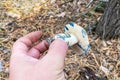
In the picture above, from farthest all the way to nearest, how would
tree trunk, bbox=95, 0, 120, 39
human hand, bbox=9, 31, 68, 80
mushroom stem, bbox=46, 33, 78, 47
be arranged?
tree trunk, bbox=95, 0, 120, 39 < mushroom stem, bbox=46, 33, 78, 47 < human hand, bbox=9, 31, 68, 80

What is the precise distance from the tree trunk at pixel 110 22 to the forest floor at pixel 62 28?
0.19ft

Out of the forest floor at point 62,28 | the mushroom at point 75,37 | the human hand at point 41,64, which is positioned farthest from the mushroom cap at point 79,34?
the forest floor at point 62,28

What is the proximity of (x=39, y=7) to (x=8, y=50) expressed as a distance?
0.63 meters

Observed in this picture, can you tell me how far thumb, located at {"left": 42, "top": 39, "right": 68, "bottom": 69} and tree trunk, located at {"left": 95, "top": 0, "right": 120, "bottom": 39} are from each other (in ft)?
3.24

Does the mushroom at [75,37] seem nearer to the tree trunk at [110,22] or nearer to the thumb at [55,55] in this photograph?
the thumb at [55,55]

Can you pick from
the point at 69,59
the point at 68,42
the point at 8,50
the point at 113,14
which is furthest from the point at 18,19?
the point at 68,42

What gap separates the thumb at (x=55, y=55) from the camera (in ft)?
5.54

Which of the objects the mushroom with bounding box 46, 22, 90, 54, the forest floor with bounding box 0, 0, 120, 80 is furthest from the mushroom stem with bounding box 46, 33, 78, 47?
the forest floor with bounding box 0, 0, 120, 80

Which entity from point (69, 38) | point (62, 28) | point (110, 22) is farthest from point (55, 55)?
point (62, 28)

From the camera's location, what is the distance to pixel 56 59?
66.8 inches

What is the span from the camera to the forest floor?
263 centimetres

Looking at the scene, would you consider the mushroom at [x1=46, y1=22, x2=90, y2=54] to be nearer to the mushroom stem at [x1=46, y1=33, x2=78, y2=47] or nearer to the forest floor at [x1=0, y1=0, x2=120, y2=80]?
the mushroom stem at [x1=46, y1=33, x2=78, y2=47]

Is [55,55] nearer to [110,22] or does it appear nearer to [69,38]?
[69,38]

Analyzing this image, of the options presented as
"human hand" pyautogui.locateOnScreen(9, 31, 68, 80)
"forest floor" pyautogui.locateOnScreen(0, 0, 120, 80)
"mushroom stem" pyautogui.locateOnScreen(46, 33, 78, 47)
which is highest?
"mushroom stem" pyautogui.locateOnScreen(46, 33, 78, 47)
